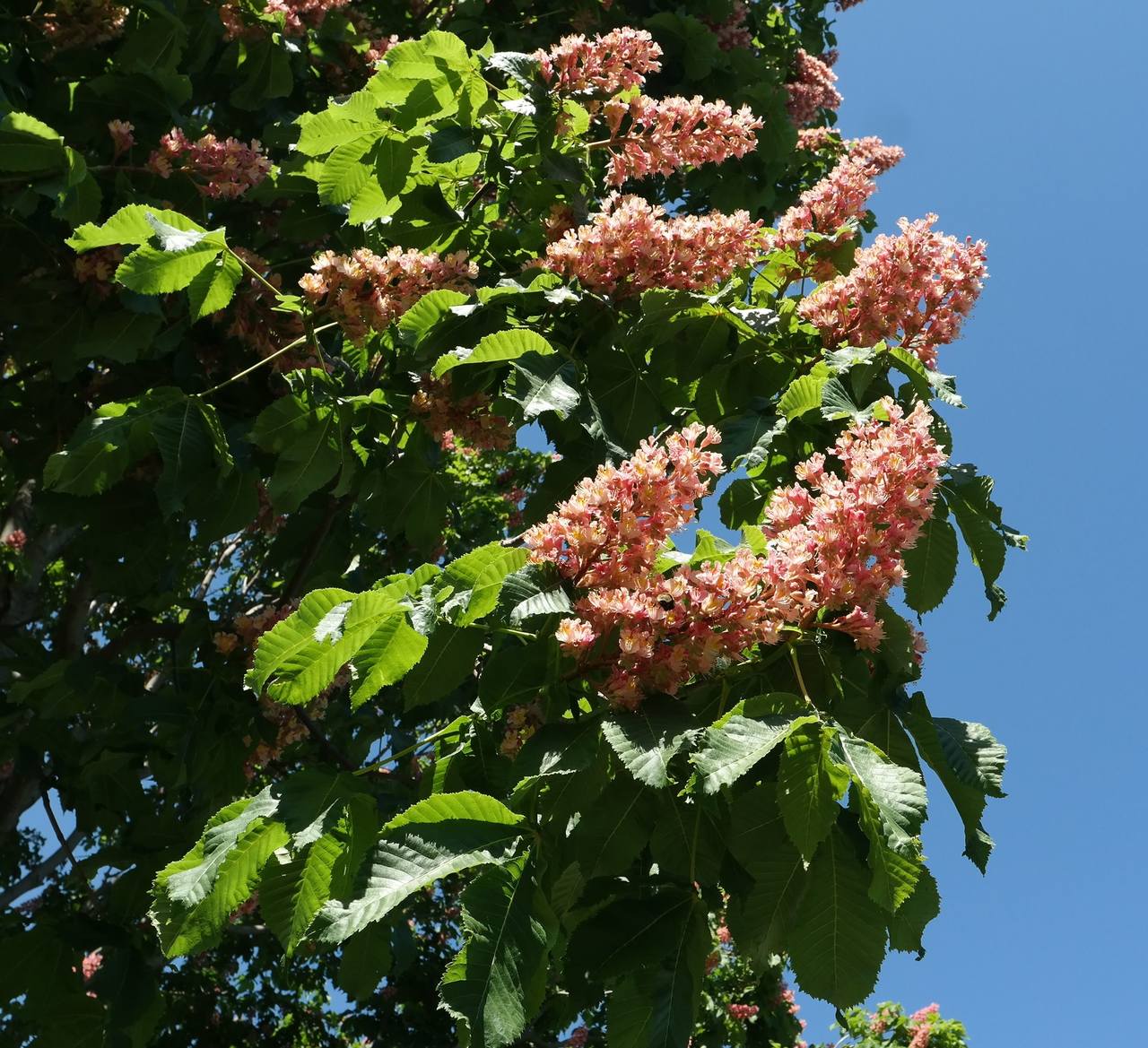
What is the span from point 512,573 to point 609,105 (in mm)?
1950

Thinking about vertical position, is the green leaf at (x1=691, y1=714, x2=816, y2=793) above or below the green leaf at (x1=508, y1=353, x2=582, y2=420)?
below

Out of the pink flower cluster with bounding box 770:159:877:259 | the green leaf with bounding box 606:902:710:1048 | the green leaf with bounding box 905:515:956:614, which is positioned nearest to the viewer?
the green leaf with bounding box 606:902:710:1048

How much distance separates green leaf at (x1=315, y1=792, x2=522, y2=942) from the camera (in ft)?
5.37

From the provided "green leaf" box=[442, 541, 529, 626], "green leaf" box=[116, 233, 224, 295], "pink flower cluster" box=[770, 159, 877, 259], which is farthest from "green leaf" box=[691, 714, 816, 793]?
"green leaf" box=[116, 233, 224, 295]

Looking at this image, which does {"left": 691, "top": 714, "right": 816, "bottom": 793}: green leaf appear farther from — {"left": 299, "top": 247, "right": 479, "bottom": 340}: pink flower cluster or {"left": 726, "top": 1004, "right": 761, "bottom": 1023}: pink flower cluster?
{"left": 726, "top": 1004, "right": 761, "bottom": 1023}: pink flower cluster

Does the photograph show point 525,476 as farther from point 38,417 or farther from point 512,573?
point 512,573

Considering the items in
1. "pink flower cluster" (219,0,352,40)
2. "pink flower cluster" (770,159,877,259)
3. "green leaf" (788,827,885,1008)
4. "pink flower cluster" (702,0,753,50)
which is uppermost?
"pink flower cluster" (702,0,753,50)

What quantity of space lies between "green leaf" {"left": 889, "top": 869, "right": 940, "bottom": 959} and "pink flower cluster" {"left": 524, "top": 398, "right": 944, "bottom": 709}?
1.46 ft

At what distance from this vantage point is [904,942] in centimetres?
170

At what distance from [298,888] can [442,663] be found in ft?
1.54

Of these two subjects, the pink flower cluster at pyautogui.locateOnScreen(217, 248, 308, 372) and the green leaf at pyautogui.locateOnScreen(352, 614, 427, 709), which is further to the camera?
the pink flower cluster at pyautogui.locateOnScreen(217, 248, 308, 372)

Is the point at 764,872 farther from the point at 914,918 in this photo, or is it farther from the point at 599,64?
the point at 599,64

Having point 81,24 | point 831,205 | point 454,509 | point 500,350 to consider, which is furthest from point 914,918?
point 454,509

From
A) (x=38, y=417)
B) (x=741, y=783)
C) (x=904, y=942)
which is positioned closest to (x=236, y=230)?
(x=38, y=417)
